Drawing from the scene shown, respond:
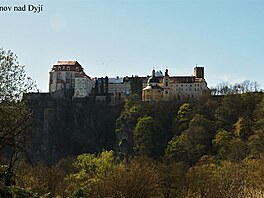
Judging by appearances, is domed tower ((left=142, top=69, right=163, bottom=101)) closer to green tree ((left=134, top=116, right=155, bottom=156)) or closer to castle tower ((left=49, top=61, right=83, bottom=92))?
green tree ((left=134, top=116, right=155, bottom=156))

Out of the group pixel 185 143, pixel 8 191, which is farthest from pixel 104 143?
pixel 8 191

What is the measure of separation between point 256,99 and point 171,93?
2819 cm

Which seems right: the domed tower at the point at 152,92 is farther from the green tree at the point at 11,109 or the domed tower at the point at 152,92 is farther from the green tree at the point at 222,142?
the green tree at the point at 11,109

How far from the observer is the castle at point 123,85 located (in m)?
84.1

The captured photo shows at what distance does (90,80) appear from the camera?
93500mm

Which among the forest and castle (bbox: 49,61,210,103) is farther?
castle (bbox: 49,61,210,103)

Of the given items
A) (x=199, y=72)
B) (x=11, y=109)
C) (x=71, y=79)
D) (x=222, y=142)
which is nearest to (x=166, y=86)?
(x=199, y=72)

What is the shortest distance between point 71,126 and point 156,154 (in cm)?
2111

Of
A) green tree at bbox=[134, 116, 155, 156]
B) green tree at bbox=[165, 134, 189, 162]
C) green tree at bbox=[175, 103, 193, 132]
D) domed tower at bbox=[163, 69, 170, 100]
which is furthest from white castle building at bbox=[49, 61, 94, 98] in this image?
green tree at bbox=[165, 134, 189, 162]

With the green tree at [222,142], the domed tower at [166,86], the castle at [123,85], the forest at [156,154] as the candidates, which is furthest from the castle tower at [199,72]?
the green tree at [222,142]

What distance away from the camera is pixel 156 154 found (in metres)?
62.8

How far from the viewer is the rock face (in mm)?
74875

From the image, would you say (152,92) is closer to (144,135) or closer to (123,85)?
(123,85)

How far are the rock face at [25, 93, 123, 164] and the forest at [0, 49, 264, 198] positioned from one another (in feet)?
19.9
